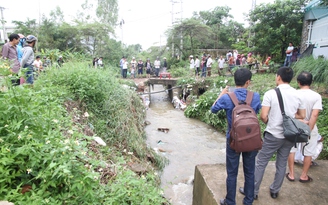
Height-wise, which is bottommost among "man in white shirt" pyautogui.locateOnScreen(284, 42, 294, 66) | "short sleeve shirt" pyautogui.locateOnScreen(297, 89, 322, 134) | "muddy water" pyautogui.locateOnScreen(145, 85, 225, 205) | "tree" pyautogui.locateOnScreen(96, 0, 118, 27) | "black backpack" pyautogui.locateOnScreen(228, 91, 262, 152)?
"muddy water" pyautogui.locateOnScreen(145, 85, 225, 205)

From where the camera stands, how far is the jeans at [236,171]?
239cm

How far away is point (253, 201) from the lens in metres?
2.76

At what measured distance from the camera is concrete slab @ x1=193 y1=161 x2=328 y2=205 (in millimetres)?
2791

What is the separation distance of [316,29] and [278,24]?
2.24 metres

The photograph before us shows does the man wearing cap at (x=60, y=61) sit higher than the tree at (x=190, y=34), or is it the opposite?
the tree at (x=190, y=34)

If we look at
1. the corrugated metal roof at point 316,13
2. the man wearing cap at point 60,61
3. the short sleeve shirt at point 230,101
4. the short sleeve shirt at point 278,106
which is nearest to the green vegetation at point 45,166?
the short sleeve shirt at point 230,101

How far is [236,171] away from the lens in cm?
246

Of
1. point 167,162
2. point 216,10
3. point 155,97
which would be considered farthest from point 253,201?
point 216,10

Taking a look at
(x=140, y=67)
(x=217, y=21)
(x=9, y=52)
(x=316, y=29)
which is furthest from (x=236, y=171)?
(x=217, y=21)

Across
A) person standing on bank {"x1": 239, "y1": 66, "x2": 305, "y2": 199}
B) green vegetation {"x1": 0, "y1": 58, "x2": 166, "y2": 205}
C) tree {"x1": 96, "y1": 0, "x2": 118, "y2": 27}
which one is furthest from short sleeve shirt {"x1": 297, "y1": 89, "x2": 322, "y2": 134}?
tree {"x1": 96, "y1": 0, "x2": 118, "y2": 27}

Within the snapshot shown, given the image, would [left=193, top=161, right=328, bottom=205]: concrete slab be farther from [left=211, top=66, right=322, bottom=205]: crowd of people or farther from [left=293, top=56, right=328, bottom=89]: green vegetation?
[left=293, top=56, right=328, bottom=89]: green vegetation

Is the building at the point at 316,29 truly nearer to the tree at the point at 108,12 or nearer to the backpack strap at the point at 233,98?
the backpack strap at the point at 233,98

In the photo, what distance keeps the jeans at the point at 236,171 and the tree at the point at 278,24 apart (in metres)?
12.7

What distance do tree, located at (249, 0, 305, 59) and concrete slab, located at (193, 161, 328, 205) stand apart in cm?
1138
